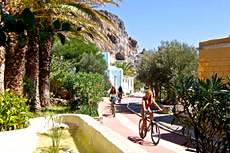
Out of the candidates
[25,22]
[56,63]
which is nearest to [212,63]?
[25,22]

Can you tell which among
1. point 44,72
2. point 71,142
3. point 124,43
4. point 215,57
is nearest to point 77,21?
point 44,72

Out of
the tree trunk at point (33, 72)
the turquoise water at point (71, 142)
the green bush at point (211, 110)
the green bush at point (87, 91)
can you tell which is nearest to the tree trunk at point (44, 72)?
the green bush at point (87, 91)

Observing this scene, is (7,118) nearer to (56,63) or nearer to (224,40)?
(224,40)

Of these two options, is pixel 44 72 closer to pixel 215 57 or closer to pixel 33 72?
pixel 33 72

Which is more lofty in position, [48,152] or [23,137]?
[23,137]

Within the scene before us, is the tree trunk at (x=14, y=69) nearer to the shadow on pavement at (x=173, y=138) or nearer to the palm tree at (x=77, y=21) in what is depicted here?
the palm tree at (x=77, y=21)

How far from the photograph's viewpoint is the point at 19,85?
8.09 metres

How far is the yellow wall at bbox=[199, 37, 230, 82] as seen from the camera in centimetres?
1004

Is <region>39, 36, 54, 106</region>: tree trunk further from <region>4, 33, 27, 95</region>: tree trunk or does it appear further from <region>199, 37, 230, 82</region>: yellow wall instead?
<region>199, 37, 230, 82</region>: yellow wall

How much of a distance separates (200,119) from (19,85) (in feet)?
22.9

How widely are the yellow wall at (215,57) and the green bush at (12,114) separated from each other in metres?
8.52

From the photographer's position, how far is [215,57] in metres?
10.4

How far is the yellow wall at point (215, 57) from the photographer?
33.0ft

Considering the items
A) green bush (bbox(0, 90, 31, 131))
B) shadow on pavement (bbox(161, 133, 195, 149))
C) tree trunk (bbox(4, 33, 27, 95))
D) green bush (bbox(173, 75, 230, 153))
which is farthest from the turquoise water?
shadow on pavement (bbox(161, 133, 195, 149))
